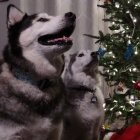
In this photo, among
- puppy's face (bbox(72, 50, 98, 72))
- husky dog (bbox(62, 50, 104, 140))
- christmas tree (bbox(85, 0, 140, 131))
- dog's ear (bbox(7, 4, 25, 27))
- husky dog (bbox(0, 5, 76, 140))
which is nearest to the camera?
husky dog (bbox(0, 5, 76, 140))

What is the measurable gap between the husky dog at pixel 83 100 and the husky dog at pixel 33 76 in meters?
0.52

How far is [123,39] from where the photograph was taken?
8.71ft

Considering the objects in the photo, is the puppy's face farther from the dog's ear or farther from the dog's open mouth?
the dog's ear

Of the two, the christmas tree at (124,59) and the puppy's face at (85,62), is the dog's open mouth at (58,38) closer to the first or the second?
the puppy's face at (85,62)

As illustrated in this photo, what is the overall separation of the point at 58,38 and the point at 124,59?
997 mm

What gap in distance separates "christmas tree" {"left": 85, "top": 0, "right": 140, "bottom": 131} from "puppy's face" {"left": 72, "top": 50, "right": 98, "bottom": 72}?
17 cm

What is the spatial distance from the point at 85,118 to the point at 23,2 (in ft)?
5.80

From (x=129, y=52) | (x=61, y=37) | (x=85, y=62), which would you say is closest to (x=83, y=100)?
(x=85, y=62)

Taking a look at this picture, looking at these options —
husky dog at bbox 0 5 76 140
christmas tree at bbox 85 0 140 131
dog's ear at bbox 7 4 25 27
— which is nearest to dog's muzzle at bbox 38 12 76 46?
husky dog at bbox 0 5 76 140

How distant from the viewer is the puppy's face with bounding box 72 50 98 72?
2391 mm

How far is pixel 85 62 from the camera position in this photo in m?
2.40

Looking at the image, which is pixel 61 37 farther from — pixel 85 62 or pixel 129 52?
pixel 129 52

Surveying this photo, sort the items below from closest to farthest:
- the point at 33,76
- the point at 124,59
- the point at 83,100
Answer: the point at 33,76
the point at 83,100
the point at 124,59

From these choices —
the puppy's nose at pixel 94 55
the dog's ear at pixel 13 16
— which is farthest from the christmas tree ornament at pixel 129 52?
the dog's ear at pixel 13 16
